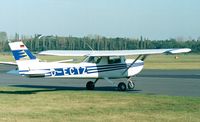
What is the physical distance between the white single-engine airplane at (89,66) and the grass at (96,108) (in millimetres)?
1796

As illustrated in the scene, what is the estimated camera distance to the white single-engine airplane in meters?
20.8

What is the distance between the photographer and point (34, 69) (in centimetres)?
2073

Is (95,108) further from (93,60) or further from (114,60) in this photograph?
(114,60)

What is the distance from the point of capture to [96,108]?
15.5 m

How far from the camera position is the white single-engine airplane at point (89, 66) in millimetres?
20812

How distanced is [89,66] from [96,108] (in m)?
8.21

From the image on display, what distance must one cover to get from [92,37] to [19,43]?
451 ft

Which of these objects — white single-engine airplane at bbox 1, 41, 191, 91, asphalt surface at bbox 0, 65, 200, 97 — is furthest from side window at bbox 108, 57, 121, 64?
asphalt surface at bbox 0, 65, 200, 97

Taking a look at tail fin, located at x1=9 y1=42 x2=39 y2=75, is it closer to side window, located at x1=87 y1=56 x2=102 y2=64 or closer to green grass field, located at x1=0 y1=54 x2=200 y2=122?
green grass field, located at x1=0 y1=54 x2=200 y2=122

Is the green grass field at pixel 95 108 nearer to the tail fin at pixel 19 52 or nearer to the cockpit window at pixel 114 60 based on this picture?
the tail fin at pixel 19 52

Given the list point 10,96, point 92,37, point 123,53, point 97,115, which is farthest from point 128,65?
point 92,37

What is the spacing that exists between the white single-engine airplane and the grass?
5.89ft

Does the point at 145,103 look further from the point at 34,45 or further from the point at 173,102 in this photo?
the point at 34,45

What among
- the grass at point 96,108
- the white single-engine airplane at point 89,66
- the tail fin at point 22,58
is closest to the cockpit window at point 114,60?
the white single-engine airplane at point 89,66
